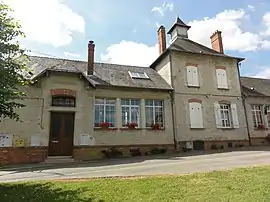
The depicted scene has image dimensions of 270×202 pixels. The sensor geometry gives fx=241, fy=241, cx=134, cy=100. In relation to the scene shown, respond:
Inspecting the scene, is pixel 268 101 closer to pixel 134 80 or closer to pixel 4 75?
pixel 134 80

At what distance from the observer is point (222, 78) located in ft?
61.1

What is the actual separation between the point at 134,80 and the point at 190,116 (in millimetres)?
4622

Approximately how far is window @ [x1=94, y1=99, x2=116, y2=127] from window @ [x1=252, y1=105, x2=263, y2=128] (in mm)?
11077

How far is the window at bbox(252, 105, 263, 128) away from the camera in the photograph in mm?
18606

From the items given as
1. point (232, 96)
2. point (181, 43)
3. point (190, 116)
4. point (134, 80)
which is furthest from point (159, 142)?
point (181, 43)

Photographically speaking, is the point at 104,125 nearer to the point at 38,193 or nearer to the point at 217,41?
the point at 38,193

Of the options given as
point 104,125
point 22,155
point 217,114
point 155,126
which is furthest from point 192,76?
point 22,155

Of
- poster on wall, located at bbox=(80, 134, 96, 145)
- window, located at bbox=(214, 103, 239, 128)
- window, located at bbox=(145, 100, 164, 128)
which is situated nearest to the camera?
poster on wall, located at bbox=(80, 134, 96, 145)

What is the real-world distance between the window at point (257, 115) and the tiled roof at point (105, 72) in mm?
7416

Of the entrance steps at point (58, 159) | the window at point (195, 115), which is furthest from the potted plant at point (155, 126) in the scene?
the entrance steps at point (58, 159)

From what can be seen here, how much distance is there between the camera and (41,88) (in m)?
14.0

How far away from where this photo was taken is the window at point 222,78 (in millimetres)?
18345

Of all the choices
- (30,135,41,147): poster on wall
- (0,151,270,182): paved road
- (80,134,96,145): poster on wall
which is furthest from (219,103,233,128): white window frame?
(30,135,41,147): poster on wall

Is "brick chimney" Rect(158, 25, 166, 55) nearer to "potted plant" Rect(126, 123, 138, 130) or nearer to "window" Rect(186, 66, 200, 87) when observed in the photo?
"window" Rect(186, 66, 200, 87)
